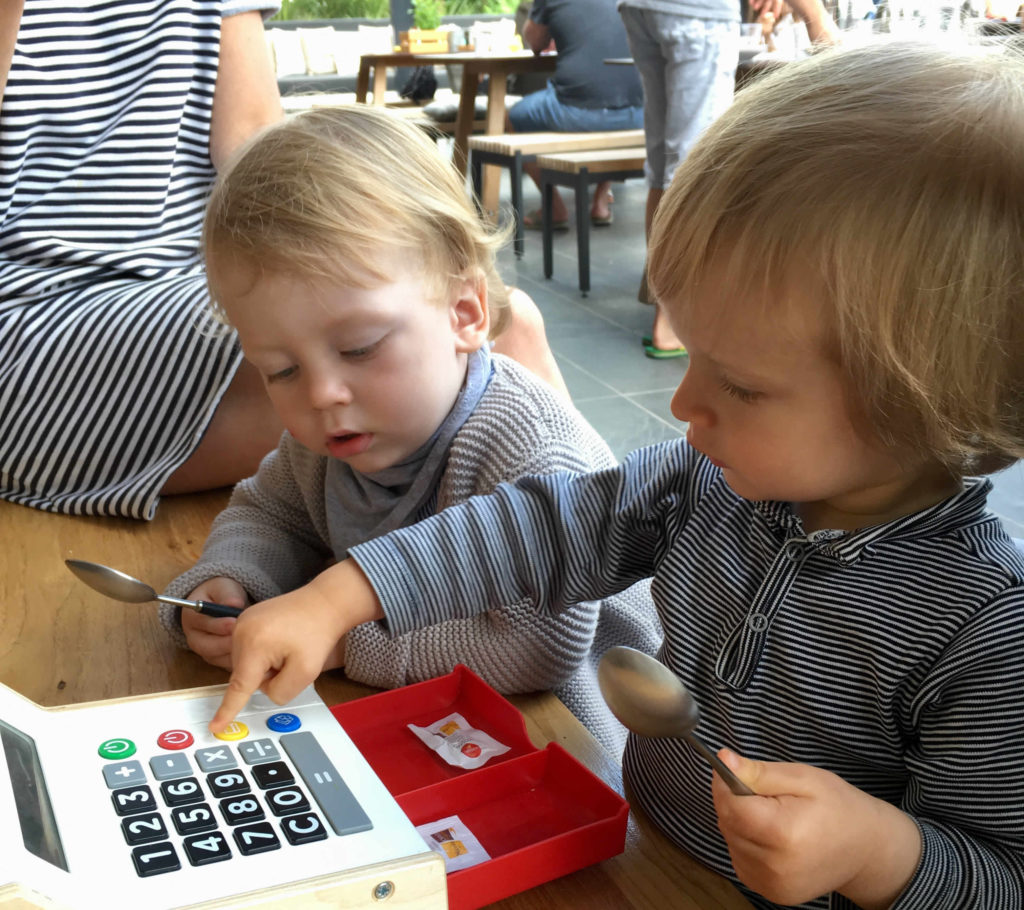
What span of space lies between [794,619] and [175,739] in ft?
1.04

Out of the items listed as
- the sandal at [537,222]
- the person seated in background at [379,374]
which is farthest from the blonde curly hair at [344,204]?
the sandal at [537,222]

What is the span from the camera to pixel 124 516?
1.08 metres

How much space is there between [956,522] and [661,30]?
255cm

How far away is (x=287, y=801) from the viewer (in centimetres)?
50

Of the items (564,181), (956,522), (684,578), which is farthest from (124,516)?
(564,181)

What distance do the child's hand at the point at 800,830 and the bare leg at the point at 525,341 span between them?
725 mm

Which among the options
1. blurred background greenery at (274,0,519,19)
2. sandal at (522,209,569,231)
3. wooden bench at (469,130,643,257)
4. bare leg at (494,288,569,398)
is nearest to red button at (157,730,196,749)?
bare leg at (494,288,569,398)

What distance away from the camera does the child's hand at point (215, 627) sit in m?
0.73

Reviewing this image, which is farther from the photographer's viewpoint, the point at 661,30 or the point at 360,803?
the point at 661,30

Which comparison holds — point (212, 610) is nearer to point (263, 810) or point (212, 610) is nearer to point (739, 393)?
point (263, 810)

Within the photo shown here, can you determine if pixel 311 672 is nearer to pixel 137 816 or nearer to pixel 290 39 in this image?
pixel 137 816

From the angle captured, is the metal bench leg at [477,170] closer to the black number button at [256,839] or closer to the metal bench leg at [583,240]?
the metal bench leg at [583,240]

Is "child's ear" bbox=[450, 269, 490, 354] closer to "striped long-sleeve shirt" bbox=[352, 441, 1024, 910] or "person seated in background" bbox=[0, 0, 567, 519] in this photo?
"striped long-sleeve shirt" bbox=[352, 441, 1024, 910]

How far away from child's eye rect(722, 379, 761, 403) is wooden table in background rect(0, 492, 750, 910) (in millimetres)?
234
